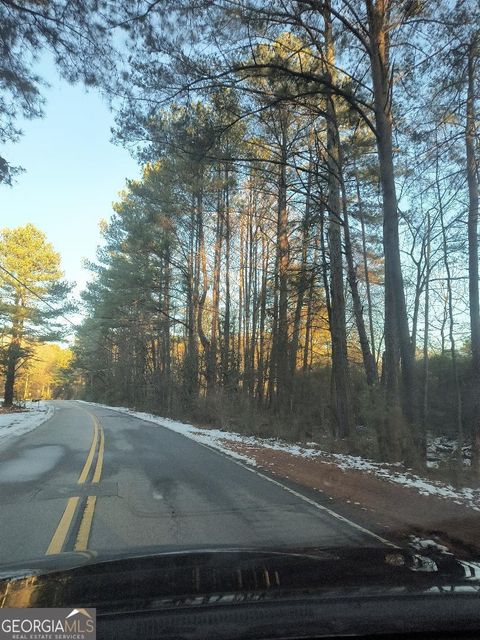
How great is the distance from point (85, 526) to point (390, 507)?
4.49 metres

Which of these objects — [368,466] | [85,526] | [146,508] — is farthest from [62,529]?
[368,466]

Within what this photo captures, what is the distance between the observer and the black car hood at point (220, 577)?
2895 mm

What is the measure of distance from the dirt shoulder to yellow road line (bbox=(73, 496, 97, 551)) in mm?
3431

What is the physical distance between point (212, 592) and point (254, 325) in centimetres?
2673

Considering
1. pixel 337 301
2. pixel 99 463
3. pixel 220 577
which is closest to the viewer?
pixel 220 577

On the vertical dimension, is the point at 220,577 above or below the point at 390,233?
below

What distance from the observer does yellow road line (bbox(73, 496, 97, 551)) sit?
18.3 feet

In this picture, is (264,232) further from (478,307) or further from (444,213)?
(478,307)

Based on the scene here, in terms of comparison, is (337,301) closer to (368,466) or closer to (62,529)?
(368,466)

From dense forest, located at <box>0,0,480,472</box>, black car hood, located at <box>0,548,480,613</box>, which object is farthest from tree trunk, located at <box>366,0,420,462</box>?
black car hood, located at <box>0,548,480,613</box>

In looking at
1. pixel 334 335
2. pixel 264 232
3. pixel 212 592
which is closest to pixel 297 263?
pixel 264 232

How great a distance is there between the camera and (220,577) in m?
3.31

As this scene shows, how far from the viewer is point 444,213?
21516 millimetres

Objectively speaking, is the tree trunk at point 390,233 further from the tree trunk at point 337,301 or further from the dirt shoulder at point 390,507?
the tree trunk at point 337,301
